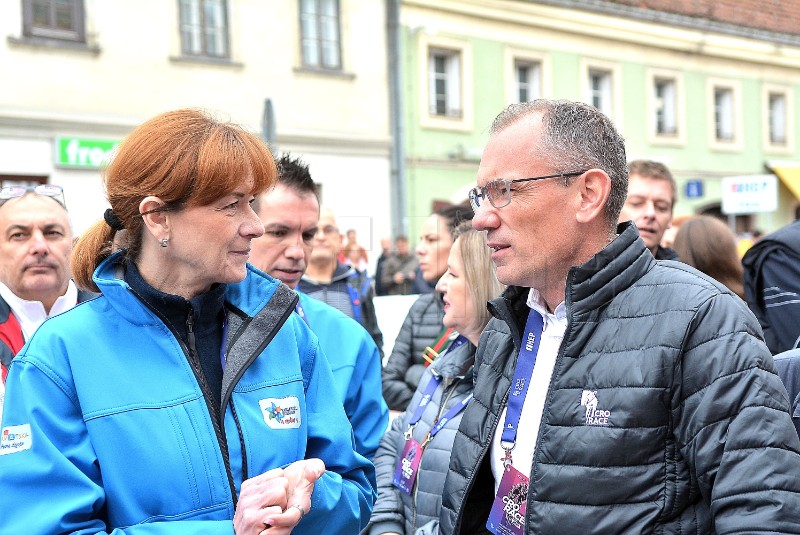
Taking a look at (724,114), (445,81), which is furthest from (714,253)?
(724,114)

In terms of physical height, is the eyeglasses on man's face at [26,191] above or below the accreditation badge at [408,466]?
above

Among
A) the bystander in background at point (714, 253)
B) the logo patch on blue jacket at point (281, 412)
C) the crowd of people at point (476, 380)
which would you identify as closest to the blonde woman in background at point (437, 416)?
the crowd of people at point (476, 380)

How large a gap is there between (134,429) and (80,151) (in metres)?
13.3

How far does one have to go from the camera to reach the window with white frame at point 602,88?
2097 centimetres

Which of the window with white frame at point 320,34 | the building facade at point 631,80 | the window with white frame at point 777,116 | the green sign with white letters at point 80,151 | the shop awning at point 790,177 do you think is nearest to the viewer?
the green sign with white letters at point 80,151

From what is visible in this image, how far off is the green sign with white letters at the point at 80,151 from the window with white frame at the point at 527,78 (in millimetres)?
9353

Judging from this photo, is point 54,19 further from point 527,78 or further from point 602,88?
point 602,88

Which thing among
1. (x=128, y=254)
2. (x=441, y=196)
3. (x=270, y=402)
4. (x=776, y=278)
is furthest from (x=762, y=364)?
(x=441, y=196)

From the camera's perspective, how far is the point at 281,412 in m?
2.20

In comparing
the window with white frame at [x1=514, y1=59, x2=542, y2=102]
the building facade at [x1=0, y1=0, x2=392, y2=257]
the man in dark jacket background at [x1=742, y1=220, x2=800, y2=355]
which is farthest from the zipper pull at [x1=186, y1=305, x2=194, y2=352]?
the window with white frame at [x1=514, y1=59, x2=542, y2=102]

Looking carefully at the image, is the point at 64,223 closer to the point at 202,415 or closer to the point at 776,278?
the point at 202,415

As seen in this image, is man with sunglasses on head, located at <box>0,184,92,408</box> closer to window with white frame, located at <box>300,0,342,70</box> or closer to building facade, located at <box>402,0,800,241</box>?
building facade, located at <box>402,0,800,241</box>

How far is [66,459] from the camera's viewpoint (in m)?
1.94

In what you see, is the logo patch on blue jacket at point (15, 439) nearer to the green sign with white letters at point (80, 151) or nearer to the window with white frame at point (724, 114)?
the green sign with white letters at point (80, 151)
